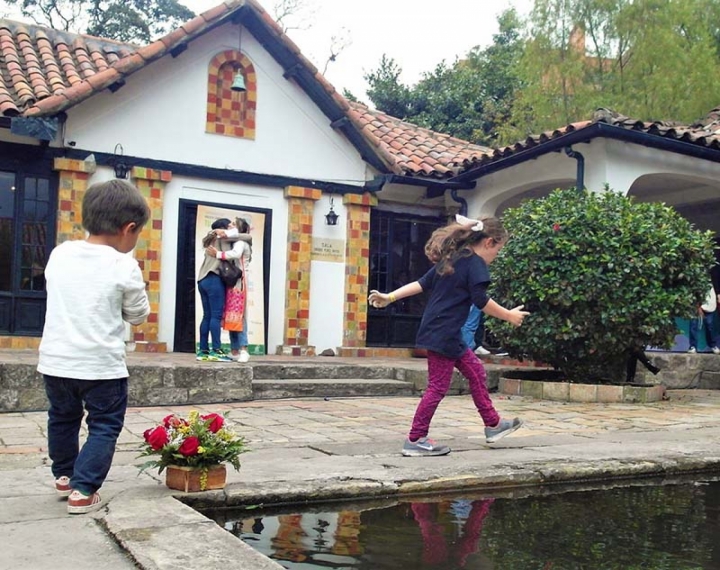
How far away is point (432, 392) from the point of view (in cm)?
496

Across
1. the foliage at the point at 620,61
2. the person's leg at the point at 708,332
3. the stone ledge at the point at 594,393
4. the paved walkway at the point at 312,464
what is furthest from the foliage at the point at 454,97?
the paved walkway at the point at 312,464

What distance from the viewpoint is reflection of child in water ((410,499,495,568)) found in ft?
10.3

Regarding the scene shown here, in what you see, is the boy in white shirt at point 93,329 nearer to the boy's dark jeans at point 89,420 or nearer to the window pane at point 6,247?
the boy's dark jeans at point 89,420

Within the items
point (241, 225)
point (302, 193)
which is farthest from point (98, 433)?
point (302, 193)

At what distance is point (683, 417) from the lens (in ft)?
24.1

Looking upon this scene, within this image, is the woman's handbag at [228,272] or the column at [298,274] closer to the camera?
the woman's handbag at [228,272]

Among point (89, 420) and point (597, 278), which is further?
point (597, 278)

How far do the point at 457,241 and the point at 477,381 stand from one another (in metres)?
0.89

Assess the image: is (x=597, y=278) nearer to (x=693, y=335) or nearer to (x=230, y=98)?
(x=693, y=335)

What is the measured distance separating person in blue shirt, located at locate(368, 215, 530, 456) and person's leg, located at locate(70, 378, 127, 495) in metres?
2.00

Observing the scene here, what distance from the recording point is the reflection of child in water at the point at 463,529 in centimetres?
313

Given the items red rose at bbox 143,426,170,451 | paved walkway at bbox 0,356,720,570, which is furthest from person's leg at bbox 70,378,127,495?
red rose at bbox 143,426,170,451

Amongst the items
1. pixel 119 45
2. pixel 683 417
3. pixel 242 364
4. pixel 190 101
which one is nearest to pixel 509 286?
pixel 683 417

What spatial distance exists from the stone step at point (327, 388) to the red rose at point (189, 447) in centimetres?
435
